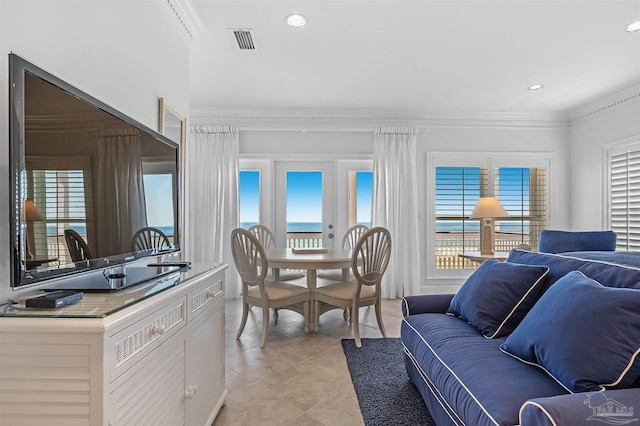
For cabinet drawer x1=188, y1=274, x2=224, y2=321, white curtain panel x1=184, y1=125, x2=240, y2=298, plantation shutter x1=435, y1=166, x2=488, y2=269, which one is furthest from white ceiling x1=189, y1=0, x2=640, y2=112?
cabinet drawer x1=188, y1=274, x2=224, y2=321

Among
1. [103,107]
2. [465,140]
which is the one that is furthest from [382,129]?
[103,107]

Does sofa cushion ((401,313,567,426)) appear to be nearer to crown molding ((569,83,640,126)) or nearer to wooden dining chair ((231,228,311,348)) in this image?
wooden dining chair ((231,228,311,348))

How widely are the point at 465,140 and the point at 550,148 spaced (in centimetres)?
123

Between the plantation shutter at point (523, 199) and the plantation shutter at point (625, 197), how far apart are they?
0.83 m

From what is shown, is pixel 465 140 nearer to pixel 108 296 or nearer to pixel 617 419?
pixel 617 419

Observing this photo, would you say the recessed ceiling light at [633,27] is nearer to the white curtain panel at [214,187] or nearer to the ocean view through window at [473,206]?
the ocean view through window at [473,206]

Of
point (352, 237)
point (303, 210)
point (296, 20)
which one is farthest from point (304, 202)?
point (296, 20)

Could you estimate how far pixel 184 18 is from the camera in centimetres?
253

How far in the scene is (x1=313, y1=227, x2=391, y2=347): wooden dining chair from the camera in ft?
10.2

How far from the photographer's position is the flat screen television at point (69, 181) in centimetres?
102

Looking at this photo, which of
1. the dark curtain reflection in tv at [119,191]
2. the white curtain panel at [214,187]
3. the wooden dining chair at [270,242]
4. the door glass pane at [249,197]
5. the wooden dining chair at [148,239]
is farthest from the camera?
the door glass pane at [249,197]

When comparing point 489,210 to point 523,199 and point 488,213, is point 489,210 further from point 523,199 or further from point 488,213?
point 523,199

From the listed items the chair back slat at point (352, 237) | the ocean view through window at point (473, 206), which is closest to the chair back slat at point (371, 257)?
the chair back slat at point (352, 237)

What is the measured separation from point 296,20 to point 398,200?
2.90m
